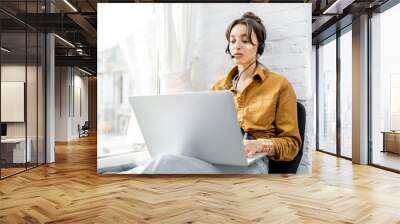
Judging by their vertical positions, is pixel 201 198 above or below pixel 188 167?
below

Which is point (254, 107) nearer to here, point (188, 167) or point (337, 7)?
point (188, 167)

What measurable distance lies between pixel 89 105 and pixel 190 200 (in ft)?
58.0

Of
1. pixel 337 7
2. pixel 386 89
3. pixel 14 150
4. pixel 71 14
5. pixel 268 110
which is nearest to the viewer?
pixel 268 110

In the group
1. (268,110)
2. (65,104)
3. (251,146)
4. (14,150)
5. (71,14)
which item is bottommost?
(14,150)

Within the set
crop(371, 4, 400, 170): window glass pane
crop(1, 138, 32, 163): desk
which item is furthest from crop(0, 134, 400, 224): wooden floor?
crop(371, 4, 400, 170): window glass pane

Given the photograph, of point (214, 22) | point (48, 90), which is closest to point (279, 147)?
point (214, 22)

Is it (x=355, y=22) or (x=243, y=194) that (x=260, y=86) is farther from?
(x=355, y=22)

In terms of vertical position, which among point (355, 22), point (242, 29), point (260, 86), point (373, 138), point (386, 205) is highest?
point (355, 22)

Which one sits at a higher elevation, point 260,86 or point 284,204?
point 260,86

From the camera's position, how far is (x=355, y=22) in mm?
7719

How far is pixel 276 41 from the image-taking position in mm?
5793

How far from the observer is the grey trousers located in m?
5.63

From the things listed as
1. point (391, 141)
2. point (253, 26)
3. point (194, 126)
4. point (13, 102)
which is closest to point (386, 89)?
point (391, 141)

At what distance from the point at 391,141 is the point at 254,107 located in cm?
284
